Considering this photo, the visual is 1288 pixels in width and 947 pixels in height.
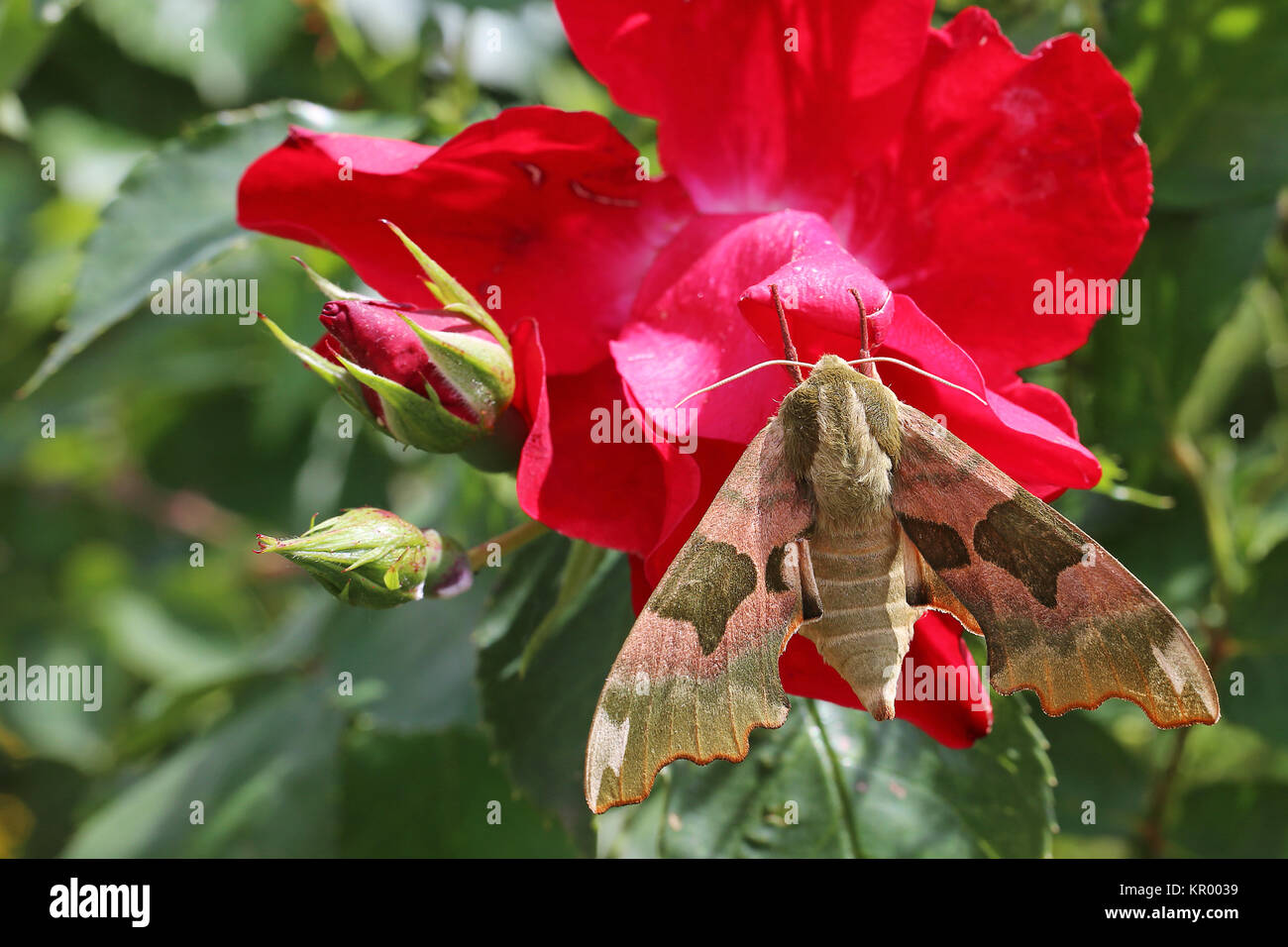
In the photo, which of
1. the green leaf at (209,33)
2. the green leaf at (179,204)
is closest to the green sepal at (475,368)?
the green leaf at (179,204)

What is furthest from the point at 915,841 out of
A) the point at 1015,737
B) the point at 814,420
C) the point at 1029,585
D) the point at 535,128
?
the point at 535,128

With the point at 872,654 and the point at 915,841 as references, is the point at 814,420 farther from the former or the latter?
the point at 915,841

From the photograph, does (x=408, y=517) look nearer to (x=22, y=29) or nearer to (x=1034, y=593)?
(x=22, y=29)

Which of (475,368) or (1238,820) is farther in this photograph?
(1238,820)

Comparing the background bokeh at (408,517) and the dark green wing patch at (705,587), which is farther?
the background bokeh at (408,517)

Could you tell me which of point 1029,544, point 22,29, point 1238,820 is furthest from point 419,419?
point 1238,820

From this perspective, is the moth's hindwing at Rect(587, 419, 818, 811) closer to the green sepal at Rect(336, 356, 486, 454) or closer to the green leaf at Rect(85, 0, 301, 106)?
the green sepal at Rect(336, 356, 486, 454)

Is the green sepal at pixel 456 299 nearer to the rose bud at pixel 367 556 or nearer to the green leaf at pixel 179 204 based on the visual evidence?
the rose bud at pixel 367 556
